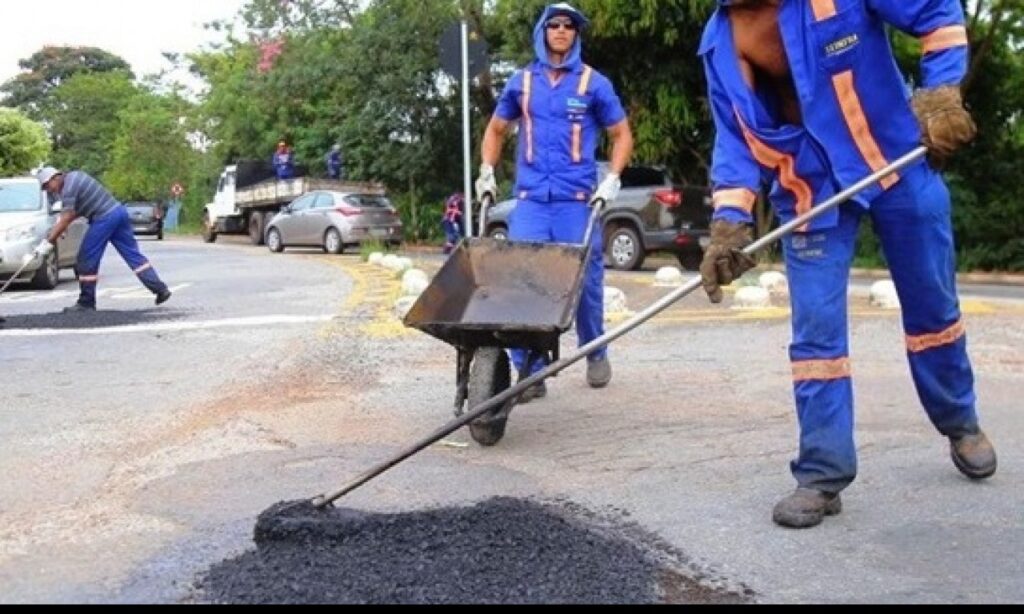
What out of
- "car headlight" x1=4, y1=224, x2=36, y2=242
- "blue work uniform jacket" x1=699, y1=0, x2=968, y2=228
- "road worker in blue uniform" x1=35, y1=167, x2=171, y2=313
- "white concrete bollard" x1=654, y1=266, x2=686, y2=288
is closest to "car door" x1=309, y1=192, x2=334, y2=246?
"car headlight" x1=4, y1=224, x2=36, y2=242

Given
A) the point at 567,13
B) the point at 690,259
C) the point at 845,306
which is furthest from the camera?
the point at 690,259

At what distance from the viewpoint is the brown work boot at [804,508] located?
12.6ft

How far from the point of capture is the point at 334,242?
26.0 meters

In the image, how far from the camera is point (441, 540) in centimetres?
355

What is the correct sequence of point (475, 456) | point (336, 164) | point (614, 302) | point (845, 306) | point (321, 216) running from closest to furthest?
point (845, 306)
point (475, 456)
point (614, 302)
point (321, 216)
point (336, 164)

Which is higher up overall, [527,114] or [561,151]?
[527,114]

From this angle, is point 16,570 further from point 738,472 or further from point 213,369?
point 213,369

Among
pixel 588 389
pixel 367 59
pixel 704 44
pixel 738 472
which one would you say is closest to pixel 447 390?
pixel 588 389

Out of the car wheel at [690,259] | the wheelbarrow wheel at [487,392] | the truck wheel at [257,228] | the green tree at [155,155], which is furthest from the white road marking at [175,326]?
the green tree at [155,155]

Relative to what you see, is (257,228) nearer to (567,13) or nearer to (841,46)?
(567,13)

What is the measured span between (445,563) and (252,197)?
1271 inches

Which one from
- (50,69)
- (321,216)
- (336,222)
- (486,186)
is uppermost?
(50,69)

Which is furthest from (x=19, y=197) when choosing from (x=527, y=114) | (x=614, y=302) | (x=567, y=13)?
(x=567, y=13)

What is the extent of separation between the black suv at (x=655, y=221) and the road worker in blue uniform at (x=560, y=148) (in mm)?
11427
